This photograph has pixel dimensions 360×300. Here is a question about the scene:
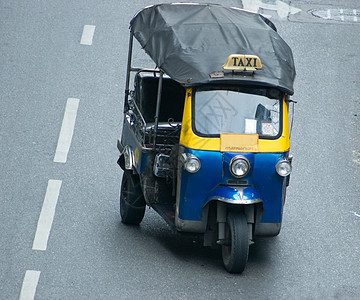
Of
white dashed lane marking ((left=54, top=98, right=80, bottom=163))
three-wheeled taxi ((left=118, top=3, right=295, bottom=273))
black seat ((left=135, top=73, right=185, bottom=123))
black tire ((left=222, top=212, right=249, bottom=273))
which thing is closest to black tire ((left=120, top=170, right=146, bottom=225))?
three-wheeled taxi ((left=118, top=3, right=295, bottom=273))

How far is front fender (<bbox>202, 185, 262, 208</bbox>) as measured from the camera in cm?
955

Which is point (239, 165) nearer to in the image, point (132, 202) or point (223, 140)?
point (223, 140)

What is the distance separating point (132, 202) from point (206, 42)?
94.5 inches

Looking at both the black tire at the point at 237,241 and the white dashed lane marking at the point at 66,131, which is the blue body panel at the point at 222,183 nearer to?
the black tire at the point at 237,241

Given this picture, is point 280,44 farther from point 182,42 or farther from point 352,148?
point 352,148

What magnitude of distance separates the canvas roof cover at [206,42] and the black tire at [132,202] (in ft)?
5.75

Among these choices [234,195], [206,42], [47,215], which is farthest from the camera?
[47,215]

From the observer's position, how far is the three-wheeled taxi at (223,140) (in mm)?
9688

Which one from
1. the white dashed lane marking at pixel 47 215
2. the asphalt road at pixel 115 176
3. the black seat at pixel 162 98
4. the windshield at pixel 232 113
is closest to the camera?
the asphalt road at pixel 115 176

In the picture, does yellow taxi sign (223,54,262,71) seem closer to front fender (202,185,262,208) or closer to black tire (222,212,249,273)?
front fender (202,185,262,208)

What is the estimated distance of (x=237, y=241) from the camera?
31.6 ft

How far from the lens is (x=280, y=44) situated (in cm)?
1067

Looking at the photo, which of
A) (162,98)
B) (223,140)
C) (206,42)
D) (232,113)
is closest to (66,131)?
(162,98)

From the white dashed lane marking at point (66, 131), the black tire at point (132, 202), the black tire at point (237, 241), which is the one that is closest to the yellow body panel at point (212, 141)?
the black tire at point (237, 241)
